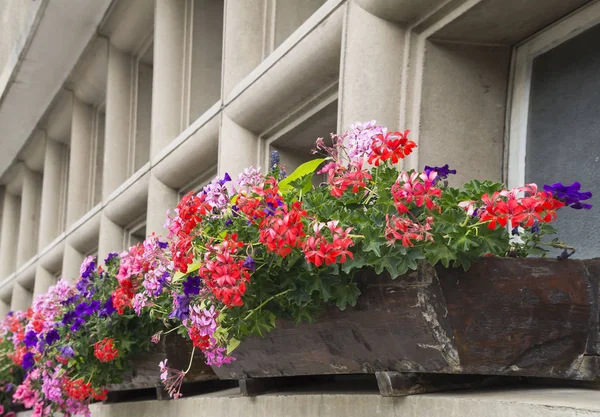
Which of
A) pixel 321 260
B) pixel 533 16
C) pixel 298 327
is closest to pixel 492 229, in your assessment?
pixel 321 260

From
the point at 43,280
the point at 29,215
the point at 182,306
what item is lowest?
the point at 43,280

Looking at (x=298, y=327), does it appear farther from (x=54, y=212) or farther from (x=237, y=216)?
(x=54, y=212)

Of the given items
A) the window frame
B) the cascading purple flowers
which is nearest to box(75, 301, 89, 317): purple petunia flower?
the cascading purple flowers

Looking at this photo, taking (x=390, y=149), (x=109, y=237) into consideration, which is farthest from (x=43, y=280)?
(x=390, y=149)

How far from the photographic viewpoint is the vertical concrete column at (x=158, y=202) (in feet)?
21.3

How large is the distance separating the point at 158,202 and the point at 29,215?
6.65 meters

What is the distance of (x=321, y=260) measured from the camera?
7.68ft

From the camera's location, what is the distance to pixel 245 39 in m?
5.23

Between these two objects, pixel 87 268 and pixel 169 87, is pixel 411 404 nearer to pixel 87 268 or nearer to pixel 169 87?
pixel 87 268

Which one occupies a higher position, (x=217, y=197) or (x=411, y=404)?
(x=217, y=197)

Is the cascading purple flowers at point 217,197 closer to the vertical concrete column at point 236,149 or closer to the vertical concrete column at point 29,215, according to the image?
the vertical concrete column at point 236,149

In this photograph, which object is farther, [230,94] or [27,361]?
[27,361]

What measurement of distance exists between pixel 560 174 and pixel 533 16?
0.58 meters

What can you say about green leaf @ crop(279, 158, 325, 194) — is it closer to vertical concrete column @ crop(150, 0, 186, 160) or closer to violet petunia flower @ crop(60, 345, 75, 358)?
violet petunia flower @ crop(60, 345, 75, 358)
